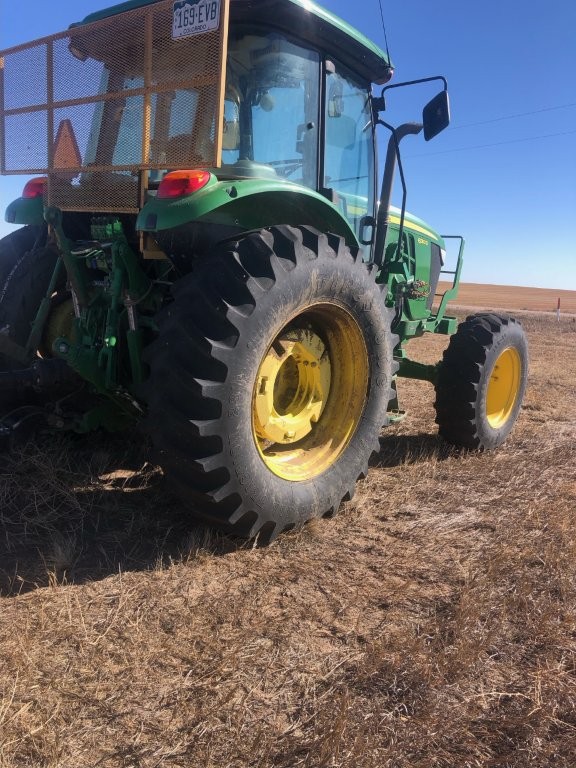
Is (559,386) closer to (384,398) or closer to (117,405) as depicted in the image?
(384,398)

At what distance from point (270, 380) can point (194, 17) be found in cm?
155

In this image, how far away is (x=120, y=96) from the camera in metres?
2.89

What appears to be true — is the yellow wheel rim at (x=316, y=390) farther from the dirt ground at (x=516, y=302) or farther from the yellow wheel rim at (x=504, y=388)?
the dirt ground at (x=516, y=302)

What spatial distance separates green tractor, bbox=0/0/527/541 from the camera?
2.47 meters

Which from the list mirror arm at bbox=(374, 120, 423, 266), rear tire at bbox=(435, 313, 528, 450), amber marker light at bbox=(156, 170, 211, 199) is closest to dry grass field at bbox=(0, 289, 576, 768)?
rear tire at bbox=(435, 313, 528, 450)

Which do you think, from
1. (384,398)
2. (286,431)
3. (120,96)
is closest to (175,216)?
(120,96)

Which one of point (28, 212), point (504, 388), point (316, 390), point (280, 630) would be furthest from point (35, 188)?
point (504, 388)

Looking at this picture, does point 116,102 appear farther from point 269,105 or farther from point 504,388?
point 504,388

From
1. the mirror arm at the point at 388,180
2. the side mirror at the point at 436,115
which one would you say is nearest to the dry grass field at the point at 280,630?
the mirror arm at the point at 388,180

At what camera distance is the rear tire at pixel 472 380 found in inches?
172

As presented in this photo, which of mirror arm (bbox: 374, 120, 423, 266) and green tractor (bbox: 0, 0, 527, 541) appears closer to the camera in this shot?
green tractor (bbox: 0, 0, 527, 541)

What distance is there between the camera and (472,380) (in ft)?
14.3

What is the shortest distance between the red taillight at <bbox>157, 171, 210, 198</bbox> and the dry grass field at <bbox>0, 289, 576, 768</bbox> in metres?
1.44

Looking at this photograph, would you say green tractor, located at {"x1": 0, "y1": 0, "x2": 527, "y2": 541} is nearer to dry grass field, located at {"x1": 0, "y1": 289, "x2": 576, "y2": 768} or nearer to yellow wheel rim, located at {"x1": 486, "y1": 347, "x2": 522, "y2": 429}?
dry grass field, located at {"x1": 0, "y1": 289, "x2": 576, "y2": 768}
